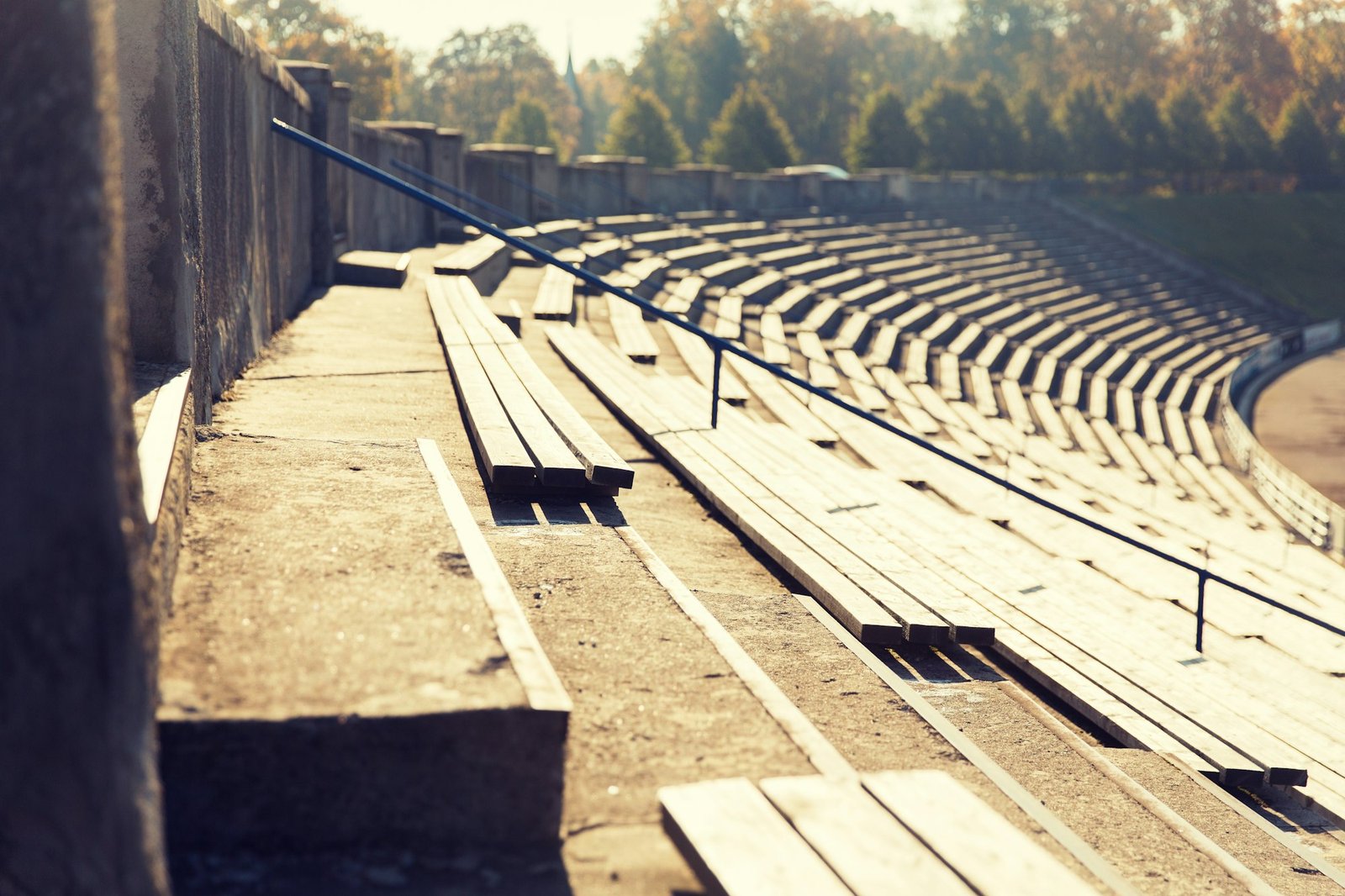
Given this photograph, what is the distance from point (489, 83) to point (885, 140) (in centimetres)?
4262

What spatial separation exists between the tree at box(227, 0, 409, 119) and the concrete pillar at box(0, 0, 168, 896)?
57.1 m

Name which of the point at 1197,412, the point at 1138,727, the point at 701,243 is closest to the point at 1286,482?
the point at 1197,412

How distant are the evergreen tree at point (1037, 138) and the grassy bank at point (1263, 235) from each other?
4.64 meters

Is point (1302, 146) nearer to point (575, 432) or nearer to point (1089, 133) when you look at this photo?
point (1089, 133)

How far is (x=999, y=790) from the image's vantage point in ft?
12.3

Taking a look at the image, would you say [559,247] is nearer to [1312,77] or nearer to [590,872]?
[590,872]

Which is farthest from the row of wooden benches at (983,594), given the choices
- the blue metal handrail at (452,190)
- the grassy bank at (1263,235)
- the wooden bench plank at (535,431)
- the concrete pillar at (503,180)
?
the grassy bank at (1263,235)

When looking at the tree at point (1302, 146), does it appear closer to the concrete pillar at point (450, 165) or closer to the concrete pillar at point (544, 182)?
the concrete pillar at point (544, 182)

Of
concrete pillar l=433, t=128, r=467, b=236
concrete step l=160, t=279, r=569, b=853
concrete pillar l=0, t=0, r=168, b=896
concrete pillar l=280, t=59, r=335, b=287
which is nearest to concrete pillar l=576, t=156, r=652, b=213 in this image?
concrete pillar l=433, t=128, r=467, b=236

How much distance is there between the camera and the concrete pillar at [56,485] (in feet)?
6.27

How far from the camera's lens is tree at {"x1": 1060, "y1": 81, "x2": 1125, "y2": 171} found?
55.5 metres

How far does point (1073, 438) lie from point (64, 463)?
798 inches

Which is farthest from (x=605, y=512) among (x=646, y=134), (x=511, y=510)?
(x=646, y=134)

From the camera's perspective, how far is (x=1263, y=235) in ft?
167
